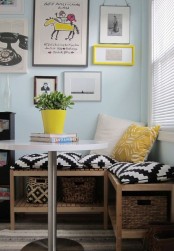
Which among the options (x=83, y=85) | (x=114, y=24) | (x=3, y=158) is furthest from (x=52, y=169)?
(x=114, y=24)

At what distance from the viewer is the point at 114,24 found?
305cm

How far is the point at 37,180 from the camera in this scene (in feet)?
8.38

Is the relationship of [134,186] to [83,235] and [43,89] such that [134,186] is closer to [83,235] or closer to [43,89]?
[83,235]

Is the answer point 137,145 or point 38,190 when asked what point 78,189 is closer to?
point 38,190

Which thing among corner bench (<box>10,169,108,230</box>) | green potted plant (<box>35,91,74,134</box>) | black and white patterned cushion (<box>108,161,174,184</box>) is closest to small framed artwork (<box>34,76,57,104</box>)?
corner bench (<box>10,169,108,230</box>)

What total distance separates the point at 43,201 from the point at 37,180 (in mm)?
185

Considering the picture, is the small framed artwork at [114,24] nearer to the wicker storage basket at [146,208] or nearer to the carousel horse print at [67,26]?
the carousel horse print at [67,26]

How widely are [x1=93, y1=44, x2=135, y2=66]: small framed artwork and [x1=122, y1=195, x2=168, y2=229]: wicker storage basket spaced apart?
1.56 meters

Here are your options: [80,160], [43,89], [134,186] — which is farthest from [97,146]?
[43,89]

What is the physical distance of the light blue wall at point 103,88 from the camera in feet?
9.93

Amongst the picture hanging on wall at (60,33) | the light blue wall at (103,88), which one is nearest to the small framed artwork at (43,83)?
the light blue wall at (103,88)

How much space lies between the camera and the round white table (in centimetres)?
149

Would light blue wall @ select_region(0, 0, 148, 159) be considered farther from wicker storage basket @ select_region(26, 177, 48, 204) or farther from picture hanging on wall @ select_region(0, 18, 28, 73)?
wicker storage basket @ select_region(26, 177, 48, 204)

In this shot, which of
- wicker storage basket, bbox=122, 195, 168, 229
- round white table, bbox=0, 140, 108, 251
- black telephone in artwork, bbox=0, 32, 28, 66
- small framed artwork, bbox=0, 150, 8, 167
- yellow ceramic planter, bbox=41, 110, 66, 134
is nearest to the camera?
round white table, bbox=0, 140, 108, 251
